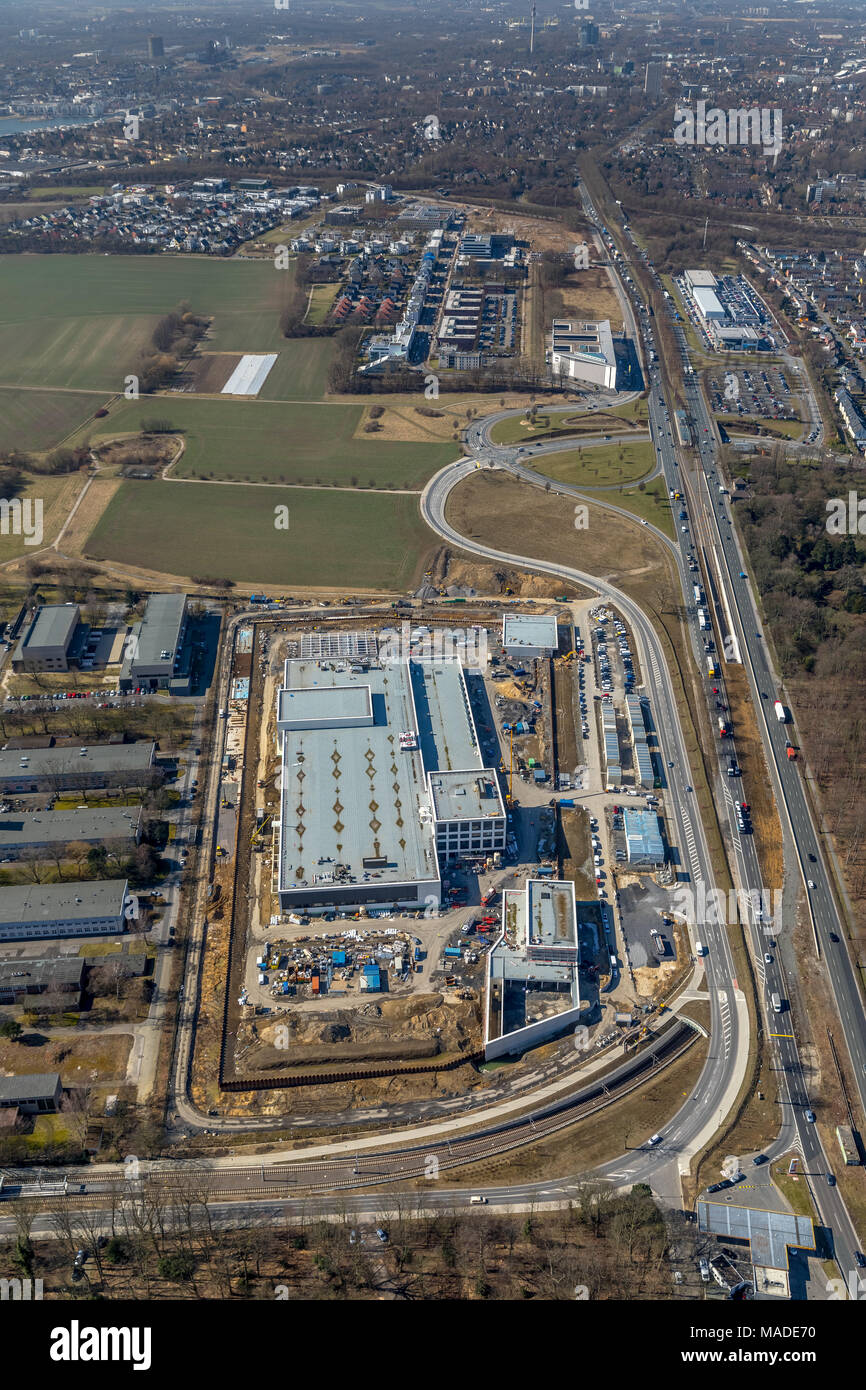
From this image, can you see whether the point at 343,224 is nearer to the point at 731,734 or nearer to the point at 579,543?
the point at 579,543

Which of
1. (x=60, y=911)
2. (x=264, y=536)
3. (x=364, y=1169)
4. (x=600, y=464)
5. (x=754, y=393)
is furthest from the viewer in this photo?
(x=754, y=393)

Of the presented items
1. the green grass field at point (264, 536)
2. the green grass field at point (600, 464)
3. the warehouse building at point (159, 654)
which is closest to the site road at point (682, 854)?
the green grass field at point (264, 536)

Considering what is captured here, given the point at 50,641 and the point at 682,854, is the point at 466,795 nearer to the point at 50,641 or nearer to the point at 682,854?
the point at 682,854

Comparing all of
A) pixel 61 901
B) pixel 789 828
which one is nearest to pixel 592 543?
pixel 789 828

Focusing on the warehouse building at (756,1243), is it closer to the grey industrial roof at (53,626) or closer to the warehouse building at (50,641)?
the warehouse building at (50,641)

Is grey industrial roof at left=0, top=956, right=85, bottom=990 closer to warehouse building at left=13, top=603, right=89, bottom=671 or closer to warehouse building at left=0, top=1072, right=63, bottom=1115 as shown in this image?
warehouse building at left=0, top=1072, right=63, bottom=1115
